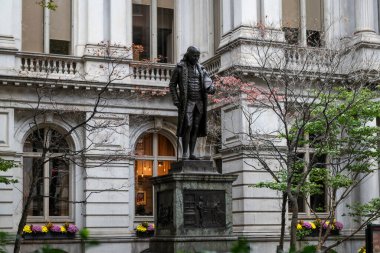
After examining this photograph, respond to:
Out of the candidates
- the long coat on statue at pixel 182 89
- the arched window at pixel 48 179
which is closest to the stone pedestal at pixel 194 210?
the long coat on statue at pixel 182 89

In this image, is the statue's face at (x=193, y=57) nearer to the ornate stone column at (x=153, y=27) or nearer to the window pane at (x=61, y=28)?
the window pane at (x=61, y=28)

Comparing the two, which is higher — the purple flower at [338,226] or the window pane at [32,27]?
the window pane at [32,27]

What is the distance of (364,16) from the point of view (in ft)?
92.1

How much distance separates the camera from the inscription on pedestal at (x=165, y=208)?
1399 cm

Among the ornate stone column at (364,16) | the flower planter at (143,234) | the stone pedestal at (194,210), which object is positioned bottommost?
the flower planter at (143,234)

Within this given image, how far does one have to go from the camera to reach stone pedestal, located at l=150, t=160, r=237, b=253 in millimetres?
13656

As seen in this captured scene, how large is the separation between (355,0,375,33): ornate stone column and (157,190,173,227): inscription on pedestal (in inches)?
631

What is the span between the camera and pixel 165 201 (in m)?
14.3

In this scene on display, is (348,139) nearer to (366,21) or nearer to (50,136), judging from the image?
(366,21)

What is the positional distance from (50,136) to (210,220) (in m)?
13.4

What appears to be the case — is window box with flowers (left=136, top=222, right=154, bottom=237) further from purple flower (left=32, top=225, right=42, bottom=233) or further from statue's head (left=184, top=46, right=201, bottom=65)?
statue's head (left=184, top=46, right=201, bottom=65)

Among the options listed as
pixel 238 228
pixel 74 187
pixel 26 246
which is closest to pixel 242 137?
pixel 238 228

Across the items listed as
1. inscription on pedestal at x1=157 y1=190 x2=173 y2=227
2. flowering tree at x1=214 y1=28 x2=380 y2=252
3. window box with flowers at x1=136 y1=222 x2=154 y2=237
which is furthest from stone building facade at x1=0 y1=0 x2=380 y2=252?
inscription on pedestal at x1=157 y1=190 x2=173 y2=227

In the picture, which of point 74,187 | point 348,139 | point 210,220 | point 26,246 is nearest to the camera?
point 210,220
